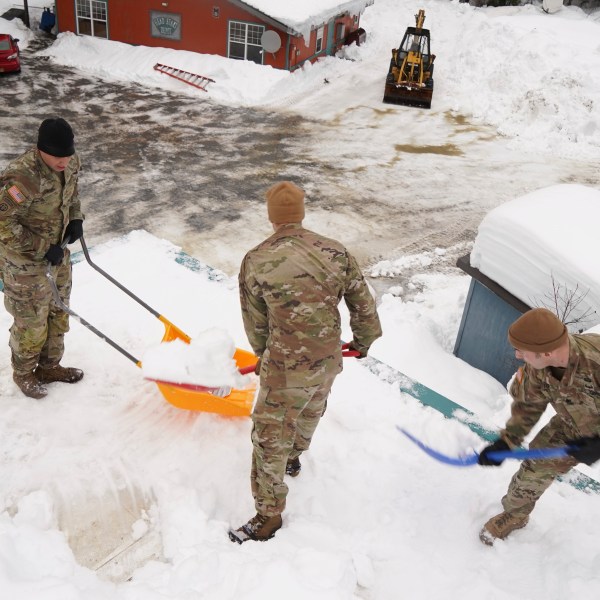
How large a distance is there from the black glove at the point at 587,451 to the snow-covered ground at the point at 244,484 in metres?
0.72

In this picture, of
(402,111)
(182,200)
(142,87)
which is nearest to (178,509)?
(182,200)

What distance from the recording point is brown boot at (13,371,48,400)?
4203 millimetres

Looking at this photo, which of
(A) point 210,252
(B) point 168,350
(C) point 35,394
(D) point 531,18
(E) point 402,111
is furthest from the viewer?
(D) point 531,18

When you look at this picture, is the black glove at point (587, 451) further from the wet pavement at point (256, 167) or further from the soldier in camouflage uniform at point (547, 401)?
the wet pavement at point (256, 167)

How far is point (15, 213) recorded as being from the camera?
362cm

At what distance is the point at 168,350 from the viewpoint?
379cm

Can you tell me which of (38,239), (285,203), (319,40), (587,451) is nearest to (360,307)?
(285,203)

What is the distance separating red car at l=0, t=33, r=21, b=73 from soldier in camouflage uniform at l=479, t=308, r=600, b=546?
645 inches

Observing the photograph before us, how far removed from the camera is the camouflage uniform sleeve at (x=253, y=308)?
2908 millimetres

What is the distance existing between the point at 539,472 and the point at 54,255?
3.17 m

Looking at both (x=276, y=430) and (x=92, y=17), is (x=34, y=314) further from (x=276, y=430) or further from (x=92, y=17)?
(x=92, y=17)

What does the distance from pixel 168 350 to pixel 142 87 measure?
1371 centimetres

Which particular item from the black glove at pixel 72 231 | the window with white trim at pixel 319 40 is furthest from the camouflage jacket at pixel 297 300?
the window with white trim at pixel 319 40

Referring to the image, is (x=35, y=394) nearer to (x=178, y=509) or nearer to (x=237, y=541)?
(x=178, y=509)
